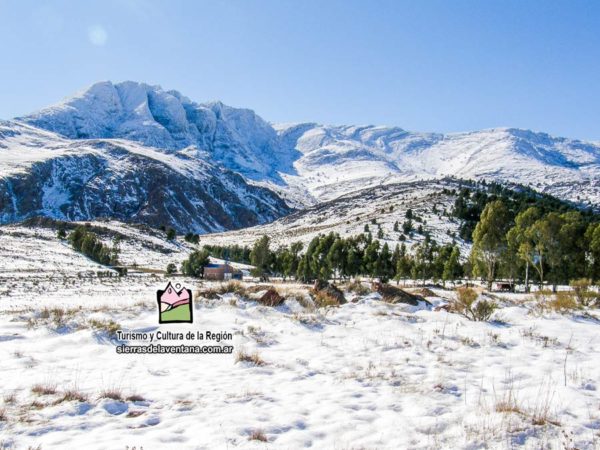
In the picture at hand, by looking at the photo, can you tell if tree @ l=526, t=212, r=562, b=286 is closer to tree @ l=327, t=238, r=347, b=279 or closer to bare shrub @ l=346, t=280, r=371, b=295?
bare shrub @ l=346, t=280, r=371, b=295

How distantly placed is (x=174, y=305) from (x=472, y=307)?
411 inches

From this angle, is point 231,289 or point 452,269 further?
point 452,269

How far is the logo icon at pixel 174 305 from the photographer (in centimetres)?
1271

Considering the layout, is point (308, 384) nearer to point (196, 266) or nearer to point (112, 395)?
point (112, 395)

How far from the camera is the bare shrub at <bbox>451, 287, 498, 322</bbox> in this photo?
1365cm

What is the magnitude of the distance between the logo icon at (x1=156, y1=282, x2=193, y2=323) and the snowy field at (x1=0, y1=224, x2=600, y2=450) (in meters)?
0.36

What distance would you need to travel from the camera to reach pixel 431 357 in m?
9.30

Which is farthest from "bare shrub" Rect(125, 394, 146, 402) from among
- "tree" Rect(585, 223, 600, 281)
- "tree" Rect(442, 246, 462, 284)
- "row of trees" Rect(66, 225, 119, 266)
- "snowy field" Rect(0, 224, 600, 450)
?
"row of trees" Rect(66, 225, 119, 266)

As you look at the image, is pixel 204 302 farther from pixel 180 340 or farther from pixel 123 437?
pixel 123 437

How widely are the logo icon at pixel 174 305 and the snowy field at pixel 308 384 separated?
0.36 metres

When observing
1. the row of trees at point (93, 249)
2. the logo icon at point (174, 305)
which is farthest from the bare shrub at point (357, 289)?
the row of trees at point (93, 249)

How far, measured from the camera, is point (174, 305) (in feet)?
43.5

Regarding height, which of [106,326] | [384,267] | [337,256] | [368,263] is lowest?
[384,267]

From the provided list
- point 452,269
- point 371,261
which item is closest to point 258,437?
point 452,269
